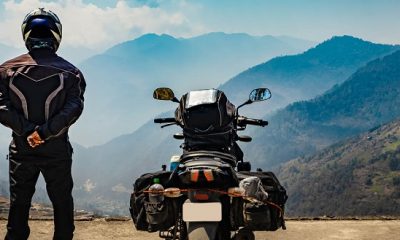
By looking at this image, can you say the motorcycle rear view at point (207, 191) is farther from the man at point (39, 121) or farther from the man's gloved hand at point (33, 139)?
→ the man's gloved hand at point (33, 139)

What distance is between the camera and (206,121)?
245 inches

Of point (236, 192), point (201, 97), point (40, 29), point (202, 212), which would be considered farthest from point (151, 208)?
point (40, 29)

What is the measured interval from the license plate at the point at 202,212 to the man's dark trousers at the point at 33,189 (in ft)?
5.51

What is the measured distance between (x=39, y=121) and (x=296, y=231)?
18.9 ft

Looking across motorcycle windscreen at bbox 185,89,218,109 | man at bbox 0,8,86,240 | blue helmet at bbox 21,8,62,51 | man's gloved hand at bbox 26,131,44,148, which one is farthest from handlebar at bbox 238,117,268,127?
man's gloved hand at bbox 26,131,44,148

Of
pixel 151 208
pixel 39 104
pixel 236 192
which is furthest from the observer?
pixel 39 104

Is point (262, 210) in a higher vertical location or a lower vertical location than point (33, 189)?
lower

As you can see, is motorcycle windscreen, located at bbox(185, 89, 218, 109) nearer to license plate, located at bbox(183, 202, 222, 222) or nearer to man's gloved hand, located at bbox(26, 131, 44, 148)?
license plate, located at bbox(183, 202, 222, 222)

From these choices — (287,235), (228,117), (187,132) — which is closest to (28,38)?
(187,132)

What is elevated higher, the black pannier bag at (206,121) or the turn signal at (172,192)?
the black pannier bag at (206,121)

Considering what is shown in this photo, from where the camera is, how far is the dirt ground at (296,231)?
926 centimetres

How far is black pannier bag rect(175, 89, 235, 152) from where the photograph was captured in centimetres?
622

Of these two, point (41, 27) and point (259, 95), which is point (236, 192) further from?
point (41, 27)

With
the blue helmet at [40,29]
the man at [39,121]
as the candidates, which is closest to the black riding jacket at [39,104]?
the man at [39,121]
